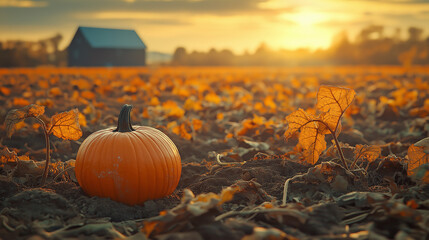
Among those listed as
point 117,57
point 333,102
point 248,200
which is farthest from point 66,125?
point 117,57

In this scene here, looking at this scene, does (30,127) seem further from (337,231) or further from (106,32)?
(106,32)

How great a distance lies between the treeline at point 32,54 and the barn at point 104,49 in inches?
246

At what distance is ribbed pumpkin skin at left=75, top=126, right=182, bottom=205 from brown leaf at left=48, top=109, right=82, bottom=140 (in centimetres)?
17

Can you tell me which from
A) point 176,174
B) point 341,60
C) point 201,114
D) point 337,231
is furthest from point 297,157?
point 341,60

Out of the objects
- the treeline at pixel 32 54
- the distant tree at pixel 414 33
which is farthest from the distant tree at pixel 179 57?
the distant tree at pixel 414 33

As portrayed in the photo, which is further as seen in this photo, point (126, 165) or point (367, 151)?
point (367, 151)

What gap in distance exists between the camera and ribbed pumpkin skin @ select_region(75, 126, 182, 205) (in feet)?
9.45

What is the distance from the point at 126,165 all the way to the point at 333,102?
1720 mm

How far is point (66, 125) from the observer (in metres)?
3.13

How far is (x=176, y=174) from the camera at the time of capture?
3164 mm

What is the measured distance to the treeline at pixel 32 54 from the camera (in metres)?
35.0

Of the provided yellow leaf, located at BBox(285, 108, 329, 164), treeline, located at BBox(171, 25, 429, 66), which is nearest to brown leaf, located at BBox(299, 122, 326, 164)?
yellow leaf, located at BBox(285, 108, 329, 164)

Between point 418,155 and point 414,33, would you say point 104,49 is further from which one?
point 414,33

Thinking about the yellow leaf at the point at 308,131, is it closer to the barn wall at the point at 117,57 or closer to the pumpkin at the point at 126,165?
the pumpkin at the point at 126,165
